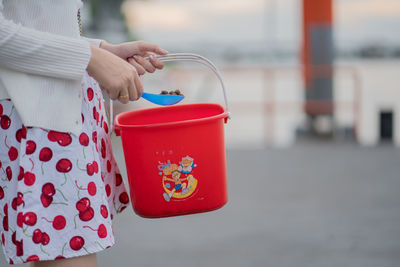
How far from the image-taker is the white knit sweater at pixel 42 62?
109 cm

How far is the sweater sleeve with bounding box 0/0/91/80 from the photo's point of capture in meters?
1.08

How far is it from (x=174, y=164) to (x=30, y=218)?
44 cm

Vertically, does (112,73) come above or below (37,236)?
above

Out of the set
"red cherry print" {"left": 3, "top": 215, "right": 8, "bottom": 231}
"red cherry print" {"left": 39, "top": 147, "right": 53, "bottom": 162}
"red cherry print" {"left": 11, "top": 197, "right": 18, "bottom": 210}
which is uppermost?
"red cherry print" {"left": 39, "top": 147, "right": 53, "bottom": 162}

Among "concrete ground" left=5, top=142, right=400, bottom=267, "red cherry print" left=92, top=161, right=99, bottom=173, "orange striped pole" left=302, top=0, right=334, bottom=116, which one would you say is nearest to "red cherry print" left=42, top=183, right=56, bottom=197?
"red cherry print" left=92, top=161, right=99, bottom=173

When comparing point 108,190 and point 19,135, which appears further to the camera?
point 108,190

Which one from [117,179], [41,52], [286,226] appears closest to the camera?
[41,52]

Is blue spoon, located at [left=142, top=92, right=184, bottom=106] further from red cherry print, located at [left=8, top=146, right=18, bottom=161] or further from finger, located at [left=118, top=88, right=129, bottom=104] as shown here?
red cherry print, located at [left=8, top=146, right=18, bottom=161]

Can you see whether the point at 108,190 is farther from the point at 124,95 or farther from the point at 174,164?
the point at 124,95

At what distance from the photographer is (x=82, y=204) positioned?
1.19 meters

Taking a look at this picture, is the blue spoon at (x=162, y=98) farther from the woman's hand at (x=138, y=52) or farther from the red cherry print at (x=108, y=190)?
the red cherry print at (x=108, y=190)

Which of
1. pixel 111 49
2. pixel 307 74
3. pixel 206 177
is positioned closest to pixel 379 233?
pixel 206 177

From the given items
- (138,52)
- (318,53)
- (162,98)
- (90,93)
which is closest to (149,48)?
(138,52)

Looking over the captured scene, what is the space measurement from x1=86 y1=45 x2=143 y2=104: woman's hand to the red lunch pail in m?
0.26
